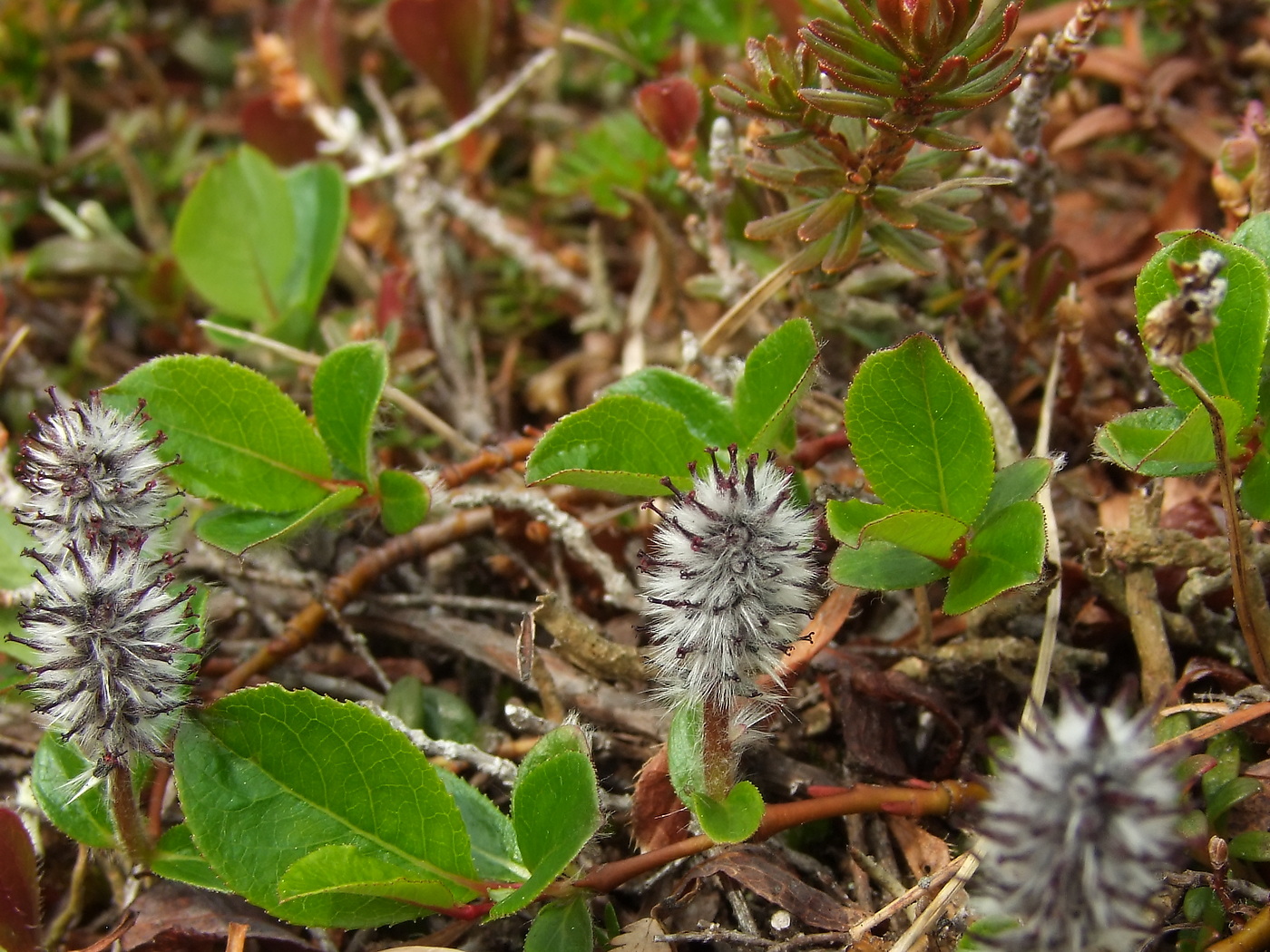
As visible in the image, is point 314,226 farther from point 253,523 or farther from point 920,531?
point 920,531

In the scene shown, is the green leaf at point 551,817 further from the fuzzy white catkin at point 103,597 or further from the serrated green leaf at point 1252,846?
the serrated green leaf at point 1252,846

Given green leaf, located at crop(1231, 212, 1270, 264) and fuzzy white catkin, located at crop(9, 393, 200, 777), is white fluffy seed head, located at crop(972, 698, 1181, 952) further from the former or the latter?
fuzzy white catkin, located at crop(9, 393, 200, 777)

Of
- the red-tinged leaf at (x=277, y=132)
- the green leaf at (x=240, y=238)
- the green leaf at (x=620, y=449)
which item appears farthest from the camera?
the red-tinged leaf at (x=277, y=132)

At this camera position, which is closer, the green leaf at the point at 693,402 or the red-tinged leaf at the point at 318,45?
the green leaf at the point at 693,402

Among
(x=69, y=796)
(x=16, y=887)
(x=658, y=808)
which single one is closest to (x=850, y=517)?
(x=658, y=808)

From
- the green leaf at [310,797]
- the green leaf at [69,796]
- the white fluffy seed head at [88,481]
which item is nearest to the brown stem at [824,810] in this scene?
the green leaf at [310,797]

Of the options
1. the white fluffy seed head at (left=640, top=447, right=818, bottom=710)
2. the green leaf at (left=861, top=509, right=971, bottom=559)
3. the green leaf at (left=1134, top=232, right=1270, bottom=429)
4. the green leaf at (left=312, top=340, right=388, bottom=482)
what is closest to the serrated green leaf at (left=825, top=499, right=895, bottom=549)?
the green leaf at (left=861, top=509, right=971, bottom=559)

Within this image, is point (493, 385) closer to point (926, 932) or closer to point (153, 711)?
point (153, 711)
